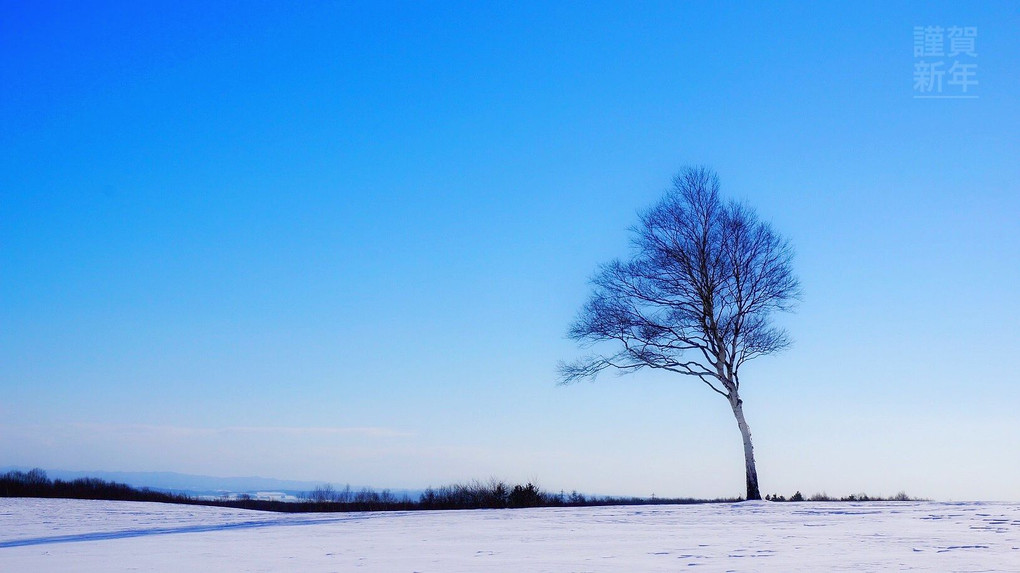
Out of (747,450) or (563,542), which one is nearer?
(563,542)

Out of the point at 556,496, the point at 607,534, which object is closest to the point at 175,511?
the point at 556,496

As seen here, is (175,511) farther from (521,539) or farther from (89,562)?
(521,539)

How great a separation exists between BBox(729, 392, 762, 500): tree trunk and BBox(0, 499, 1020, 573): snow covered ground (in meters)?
6.09

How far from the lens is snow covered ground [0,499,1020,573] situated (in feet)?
19.6

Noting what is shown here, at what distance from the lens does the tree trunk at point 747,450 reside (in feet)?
61.2

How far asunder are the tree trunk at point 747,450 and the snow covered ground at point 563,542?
6092 millimetres

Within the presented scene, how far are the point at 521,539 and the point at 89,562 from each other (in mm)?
4311

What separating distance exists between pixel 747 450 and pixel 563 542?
1272cm

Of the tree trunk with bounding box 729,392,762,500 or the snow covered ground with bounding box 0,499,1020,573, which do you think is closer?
the snow covered ground with bounding box 0,499,1020,573

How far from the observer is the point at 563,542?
7.89 meters

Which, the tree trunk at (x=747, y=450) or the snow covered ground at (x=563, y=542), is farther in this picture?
the tree trunk at (x=747, y=450)

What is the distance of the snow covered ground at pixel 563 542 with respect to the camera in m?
5.98

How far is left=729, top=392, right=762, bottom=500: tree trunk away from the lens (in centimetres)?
1864

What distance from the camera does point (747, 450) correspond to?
19.2 metres
